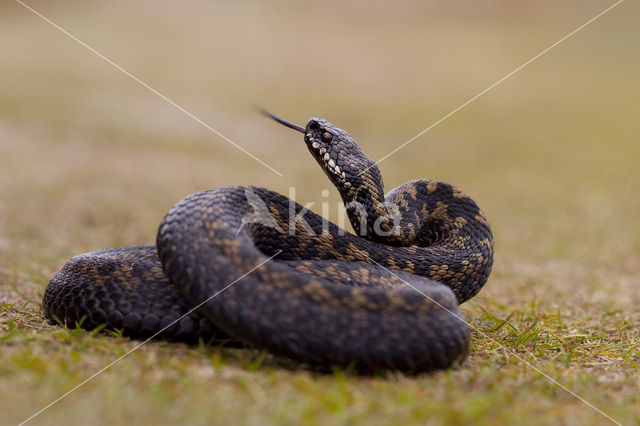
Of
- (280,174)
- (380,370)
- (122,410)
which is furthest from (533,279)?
(280,174)

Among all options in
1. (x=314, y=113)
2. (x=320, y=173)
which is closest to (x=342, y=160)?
(x=320, y=173)

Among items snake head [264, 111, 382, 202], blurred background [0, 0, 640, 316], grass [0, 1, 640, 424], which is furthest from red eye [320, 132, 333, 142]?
blurred background [0, 0, 640, 316]

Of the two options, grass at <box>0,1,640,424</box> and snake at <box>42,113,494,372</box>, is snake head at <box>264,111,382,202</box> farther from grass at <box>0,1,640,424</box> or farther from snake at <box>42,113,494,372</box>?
grass at <box>0,1,640,424</box>

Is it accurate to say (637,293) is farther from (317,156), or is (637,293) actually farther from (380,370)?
(380,370)

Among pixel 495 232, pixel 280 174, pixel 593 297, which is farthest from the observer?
pixel 280 174

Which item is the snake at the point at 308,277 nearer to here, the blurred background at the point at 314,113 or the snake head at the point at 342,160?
the snake head at the point at 342,160

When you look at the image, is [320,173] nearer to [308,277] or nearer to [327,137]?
[327,137]
